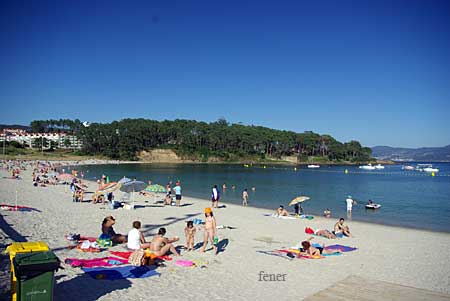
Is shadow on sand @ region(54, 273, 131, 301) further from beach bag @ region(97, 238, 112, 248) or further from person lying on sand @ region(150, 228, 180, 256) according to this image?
beach bag @ region(97, 238, 112, 248)

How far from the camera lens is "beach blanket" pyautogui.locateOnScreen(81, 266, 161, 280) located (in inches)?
344

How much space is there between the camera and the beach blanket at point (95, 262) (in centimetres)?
955

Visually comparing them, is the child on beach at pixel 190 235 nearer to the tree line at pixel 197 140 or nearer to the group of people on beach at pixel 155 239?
the group of people on beach at pixel 155 239

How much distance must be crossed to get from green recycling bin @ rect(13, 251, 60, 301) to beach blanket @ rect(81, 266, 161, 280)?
2.78 meters

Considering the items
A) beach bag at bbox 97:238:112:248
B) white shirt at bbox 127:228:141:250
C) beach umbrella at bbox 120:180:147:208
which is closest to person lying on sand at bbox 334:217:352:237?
white shirt at bbox 127:228:141:250

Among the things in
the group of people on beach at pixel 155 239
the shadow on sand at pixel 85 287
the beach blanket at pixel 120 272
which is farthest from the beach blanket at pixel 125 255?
the shadow on sand at pixel 85 287

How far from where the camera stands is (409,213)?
28734 mm

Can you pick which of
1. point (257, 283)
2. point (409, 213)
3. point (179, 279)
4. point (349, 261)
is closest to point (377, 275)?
point (349, 261)

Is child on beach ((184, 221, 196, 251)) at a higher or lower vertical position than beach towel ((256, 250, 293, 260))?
higher

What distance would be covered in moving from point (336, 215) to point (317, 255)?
15096mm

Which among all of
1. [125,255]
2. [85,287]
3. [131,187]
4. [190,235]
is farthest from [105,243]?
[131,187]

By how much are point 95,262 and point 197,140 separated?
124872 millimetres

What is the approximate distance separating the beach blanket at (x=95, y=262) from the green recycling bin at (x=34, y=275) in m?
3.67

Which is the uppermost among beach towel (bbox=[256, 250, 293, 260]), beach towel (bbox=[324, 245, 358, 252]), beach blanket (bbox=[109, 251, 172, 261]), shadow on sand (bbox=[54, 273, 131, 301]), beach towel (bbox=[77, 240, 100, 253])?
beach towel (bbox=[77, 240, 100, 253])
